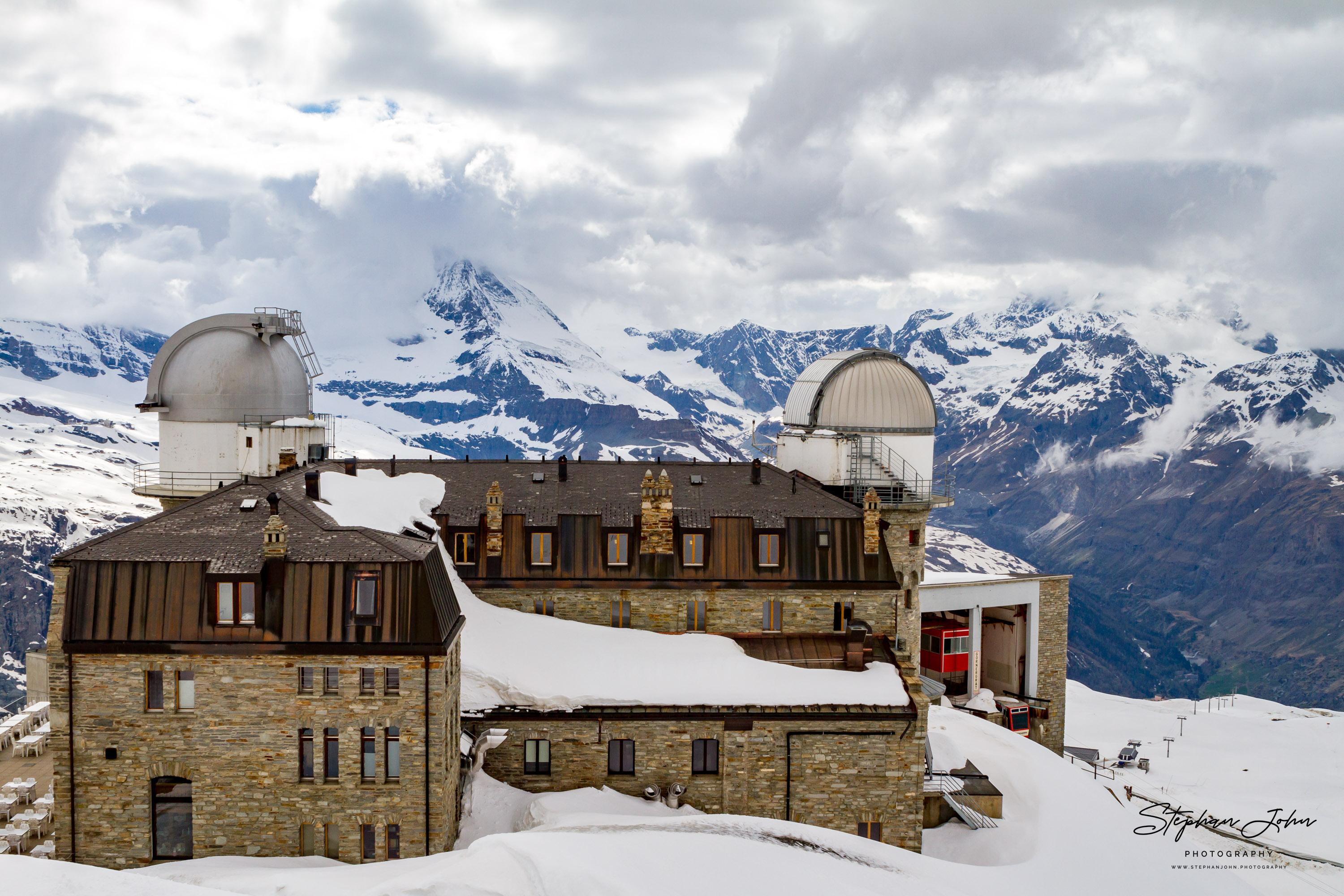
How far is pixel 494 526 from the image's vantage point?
42.1 meters

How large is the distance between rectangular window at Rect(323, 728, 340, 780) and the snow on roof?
6.04 metres

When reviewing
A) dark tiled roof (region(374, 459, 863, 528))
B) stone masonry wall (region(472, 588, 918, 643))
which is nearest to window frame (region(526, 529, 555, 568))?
dark tiled roof (region(374, 459, 863, 528))

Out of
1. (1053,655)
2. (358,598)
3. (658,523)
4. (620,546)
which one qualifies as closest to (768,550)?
(658,523)

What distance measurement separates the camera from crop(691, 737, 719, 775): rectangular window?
3594 centimetres

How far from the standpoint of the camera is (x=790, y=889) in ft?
87.4

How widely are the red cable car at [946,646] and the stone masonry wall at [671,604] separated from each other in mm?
30419

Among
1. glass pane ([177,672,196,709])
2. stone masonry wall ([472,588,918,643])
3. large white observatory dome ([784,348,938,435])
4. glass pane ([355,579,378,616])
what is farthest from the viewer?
large white observatory dome ([784,348,938,435])

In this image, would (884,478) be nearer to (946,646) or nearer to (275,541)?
(946,646)

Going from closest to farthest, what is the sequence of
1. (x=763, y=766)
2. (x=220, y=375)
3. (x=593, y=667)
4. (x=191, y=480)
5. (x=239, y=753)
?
(x=239, y=753) → (x=763, y=766) → (x=593, y=667) → (x=191, y=480) → (x=220, y=375)

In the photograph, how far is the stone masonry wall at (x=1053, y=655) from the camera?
72500mm

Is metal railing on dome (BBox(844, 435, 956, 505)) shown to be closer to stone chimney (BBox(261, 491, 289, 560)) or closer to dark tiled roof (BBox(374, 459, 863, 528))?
dark tiled roof (BBox(374, 459, 863, 528))

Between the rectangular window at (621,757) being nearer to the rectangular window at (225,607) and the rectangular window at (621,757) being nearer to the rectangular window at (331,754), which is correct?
the rectangular window at (331,754)

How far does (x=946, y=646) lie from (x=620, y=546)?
118ft

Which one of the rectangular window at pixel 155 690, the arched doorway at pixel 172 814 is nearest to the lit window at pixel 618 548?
the rectangular window at pixel 155 690
